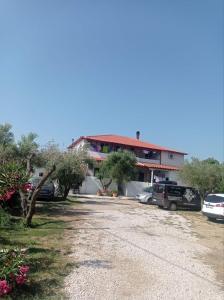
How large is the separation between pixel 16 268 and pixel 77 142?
44709 mm

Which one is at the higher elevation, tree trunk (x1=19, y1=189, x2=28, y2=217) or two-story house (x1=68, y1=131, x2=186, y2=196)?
Result: two-story house (x1=68, y1=131, x2=186, y2=196)

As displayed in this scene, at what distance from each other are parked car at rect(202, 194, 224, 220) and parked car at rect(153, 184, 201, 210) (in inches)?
163

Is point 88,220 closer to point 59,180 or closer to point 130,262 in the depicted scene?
point 130,262

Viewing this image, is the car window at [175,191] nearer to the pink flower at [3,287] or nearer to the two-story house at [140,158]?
the two-story house at [140,158]

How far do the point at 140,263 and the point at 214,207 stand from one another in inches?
507

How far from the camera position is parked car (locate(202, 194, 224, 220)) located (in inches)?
842

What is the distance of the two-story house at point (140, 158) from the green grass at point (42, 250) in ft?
84.7

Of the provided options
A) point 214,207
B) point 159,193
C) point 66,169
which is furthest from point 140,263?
point 66,169

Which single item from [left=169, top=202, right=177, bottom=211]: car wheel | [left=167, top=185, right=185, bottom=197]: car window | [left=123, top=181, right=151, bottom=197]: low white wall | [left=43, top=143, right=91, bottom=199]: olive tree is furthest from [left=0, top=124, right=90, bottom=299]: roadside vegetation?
[left=123, top=181, right=151, bottom=197]: low white wall

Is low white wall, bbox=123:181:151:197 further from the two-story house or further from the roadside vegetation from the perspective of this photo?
the roadside vegetation

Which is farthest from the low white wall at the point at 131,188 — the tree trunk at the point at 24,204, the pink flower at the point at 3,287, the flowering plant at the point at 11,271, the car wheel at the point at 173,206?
the pink flower at the point at 3,287

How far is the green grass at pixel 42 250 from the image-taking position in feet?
22.6

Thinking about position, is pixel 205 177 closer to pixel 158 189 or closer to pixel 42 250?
pixel 158 189

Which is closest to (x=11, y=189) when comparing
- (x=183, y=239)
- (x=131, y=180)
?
(x=183, y=239)
